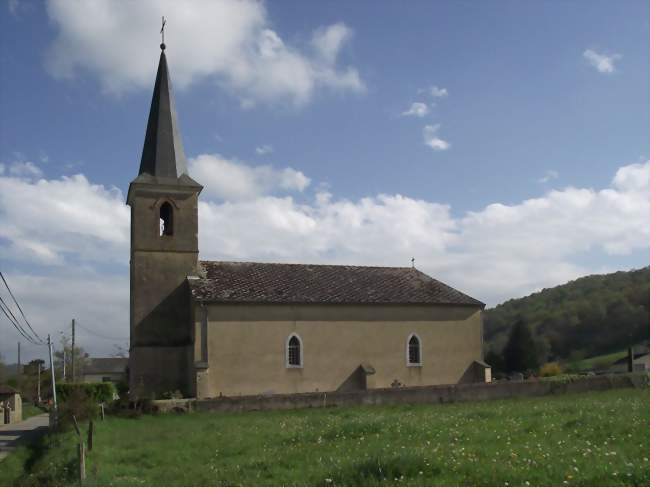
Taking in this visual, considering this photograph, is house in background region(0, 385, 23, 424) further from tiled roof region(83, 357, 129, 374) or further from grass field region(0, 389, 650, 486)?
tiled roof region(83, 357, 129, 374)

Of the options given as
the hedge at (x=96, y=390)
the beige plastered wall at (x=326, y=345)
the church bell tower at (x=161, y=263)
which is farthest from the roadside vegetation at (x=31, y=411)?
the beige plastered wall at (x=326, y=345)

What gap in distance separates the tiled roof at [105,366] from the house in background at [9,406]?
178 feet

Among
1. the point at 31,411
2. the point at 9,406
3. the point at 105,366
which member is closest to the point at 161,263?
→ the point at 9,406

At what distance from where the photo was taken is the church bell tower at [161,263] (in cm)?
3656

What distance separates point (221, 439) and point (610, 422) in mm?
10070

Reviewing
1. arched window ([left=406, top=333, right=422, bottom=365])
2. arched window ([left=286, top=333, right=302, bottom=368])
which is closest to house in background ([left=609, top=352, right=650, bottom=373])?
arched window ([left=406, top=333, right=422, bottom=365])

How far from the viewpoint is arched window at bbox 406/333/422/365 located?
38969mm

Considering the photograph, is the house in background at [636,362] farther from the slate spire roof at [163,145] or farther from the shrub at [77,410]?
the shrub at [77,410]

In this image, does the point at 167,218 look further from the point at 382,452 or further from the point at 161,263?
the point at 382,452

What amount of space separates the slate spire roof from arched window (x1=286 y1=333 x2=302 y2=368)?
33.3 feet

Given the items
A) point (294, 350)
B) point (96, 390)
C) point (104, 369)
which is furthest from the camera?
point (104, 369)

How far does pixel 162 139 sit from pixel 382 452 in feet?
98.3

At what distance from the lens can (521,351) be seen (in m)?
80.9

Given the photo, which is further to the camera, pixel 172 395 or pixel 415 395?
pixel 172 395
